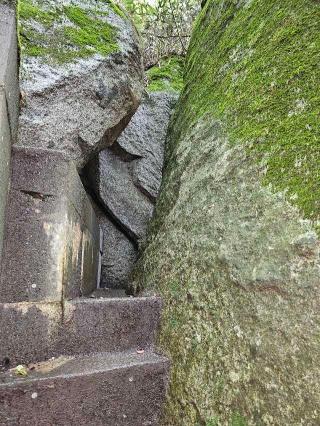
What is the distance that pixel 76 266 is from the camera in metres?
2.27

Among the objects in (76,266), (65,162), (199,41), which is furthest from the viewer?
(199,41)

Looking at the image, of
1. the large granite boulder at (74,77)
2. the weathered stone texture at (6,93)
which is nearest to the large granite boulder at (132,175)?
the large granite boulder at (74,77)

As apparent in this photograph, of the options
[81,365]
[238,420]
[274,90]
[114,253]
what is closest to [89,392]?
[81,365]

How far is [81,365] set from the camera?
1696 millimetres

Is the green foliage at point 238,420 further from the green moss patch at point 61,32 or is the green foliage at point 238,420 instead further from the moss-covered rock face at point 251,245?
the green moss patch at point 61,32

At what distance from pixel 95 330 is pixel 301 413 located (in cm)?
112

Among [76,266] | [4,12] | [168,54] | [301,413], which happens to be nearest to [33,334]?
[76,266]

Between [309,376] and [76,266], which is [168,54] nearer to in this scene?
[76,266]

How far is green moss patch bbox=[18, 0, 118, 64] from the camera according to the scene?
2.56 metres

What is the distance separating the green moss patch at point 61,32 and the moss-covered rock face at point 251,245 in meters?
1.11

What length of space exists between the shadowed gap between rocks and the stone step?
1.91 meters

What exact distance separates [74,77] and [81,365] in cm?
199

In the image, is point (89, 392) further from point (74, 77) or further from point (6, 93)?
point (74, 77)

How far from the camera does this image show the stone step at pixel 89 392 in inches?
57.7
